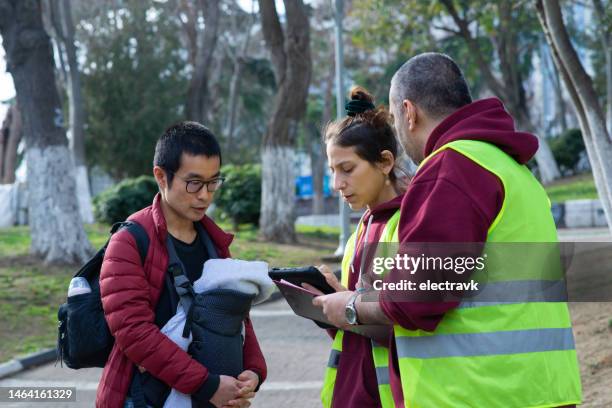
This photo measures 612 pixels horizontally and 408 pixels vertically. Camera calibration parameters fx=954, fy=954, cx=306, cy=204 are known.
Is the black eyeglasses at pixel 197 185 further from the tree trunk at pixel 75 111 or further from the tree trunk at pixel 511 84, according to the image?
the tree trunk at pixel 75 111

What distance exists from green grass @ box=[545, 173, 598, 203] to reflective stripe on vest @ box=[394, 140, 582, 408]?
2288cm

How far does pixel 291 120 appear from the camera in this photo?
18.4 metres

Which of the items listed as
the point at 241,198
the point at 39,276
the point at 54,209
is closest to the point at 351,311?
the point at 39,276

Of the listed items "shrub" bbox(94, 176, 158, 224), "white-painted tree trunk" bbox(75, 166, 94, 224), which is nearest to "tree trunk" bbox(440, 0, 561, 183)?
"shrub" bbox(94, 176, 158, 224)

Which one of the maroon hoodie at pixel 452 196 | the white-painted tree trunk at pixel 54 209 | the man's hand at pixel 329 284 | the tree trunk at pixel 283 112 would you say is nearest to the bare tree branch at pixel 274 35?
the tree trunk at pixel 283 112

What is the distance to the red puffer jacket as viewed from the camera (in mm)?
3148

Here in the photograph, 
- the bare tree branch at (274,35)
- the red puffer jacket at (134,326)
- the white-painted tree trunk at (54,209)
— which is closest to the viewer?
the red puffer jacket at (134,326)

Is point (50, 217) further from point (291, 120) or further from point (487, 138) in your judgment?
point (487, 138)

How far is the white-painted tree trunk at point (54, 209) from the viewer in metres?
13.7

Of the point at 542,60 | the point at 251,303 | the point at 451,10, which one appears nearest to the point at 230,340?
the point at 251,303

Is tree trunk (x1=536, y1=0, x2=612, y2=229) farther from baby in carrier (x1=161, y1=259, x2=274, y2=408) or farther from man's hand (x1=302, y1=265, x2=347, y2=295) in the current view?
baby in carrier (x1=161, y1=259, x2=274, y2=408)

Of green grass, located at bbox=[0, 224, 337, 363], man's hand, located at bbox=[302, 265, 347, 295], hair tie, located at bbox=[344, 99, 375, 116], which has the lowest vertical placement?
green grass, located at bbox=[0, 224, 337, 363]

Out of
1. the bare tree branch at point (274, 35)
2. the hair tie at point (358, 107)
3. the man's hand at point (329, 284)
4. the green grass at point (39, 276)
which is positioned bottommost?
the green grass at point (39, 276)

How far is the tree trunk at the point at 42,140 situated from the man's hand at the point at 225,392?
426 inches
